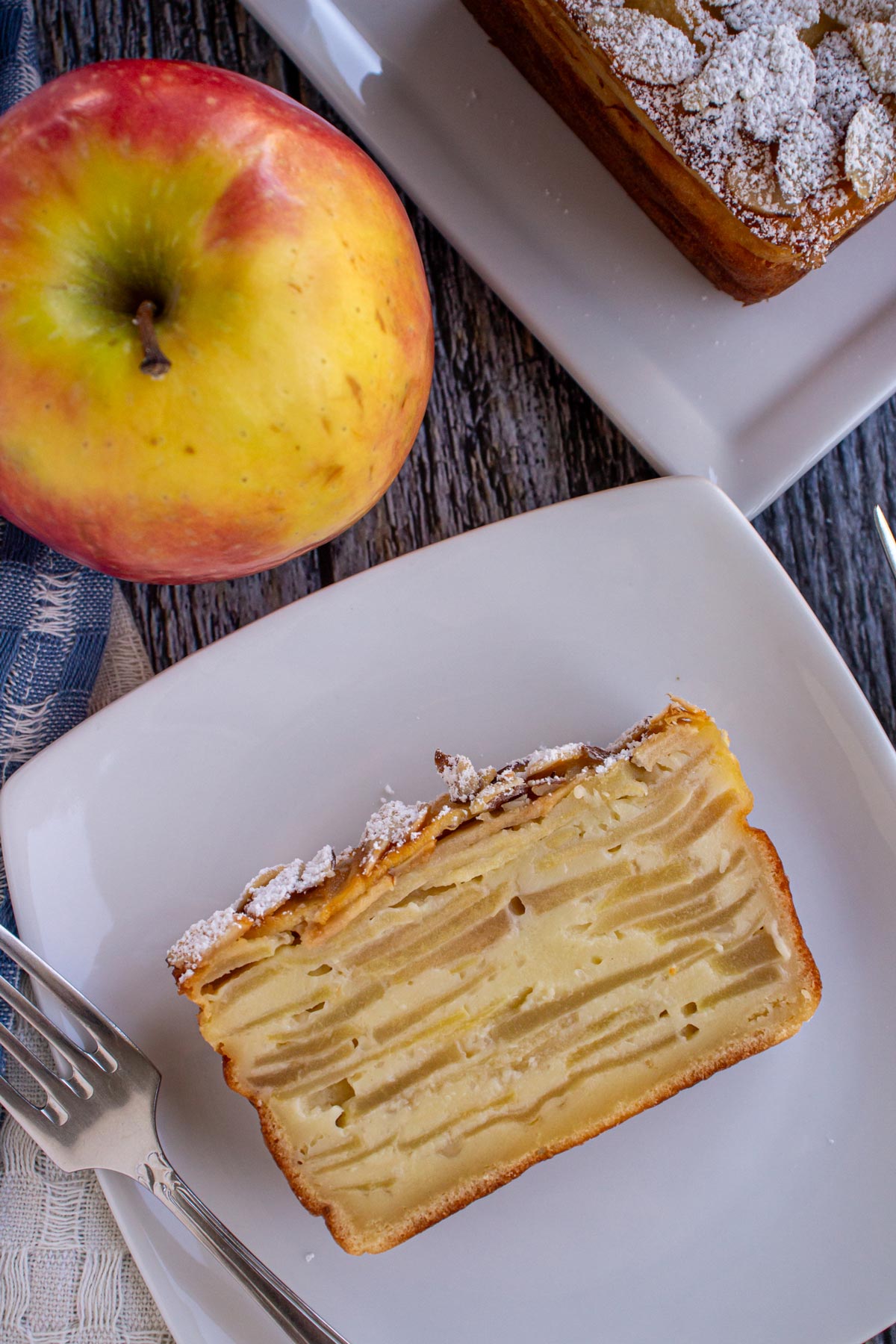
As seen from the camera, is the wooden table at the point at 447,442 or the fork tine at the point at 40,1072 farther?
the wooden table at the point at 447,442

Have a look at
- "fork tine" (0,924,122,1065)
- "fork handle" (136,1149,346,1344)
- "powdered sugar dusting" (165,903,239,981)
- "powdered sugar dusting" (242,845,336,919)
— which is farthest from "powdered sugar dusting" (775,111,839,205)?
"fork handle" (136,1149,346,1344)

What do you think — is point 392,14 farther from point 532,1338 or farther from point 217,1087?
point 532,1338

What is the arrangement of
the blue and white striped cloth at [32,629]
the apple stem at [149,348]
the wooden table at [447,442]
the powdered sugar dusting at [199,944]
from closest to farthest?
the apple stem at [149,348], the powdered sugar dusting at [199,944], the blue and white striped cloth at [32,629], the wooden table at [447,442]

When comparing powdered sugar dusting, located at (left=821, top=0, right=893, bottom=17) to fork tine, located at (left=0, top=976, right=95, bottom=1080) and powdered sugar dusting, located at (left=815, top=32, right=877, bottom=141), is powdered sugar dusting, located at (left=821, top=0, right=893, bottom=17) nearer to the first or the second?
powdered sugar dusting, located at (left=815, top=32, right=877, bottom=141)

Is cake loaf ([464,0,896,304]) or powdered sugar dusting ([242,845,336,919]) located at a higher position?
cake loaf ([464,0,896,304])

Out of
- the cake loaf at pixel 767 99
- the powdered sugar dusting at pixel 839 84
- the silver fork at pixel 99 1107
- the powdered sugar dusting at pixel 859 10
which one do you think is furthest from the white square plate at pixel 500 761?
the powdered sugar dusting at pixel 859 10

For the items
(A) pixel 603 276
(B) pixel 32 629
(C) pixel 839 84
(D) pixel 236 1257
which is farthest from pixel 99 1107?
(C) pixel 839 84

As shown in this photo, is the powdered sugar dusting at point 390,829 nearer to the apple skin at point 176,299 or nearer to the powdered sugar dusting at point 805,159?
the apple skin at point 176,299
